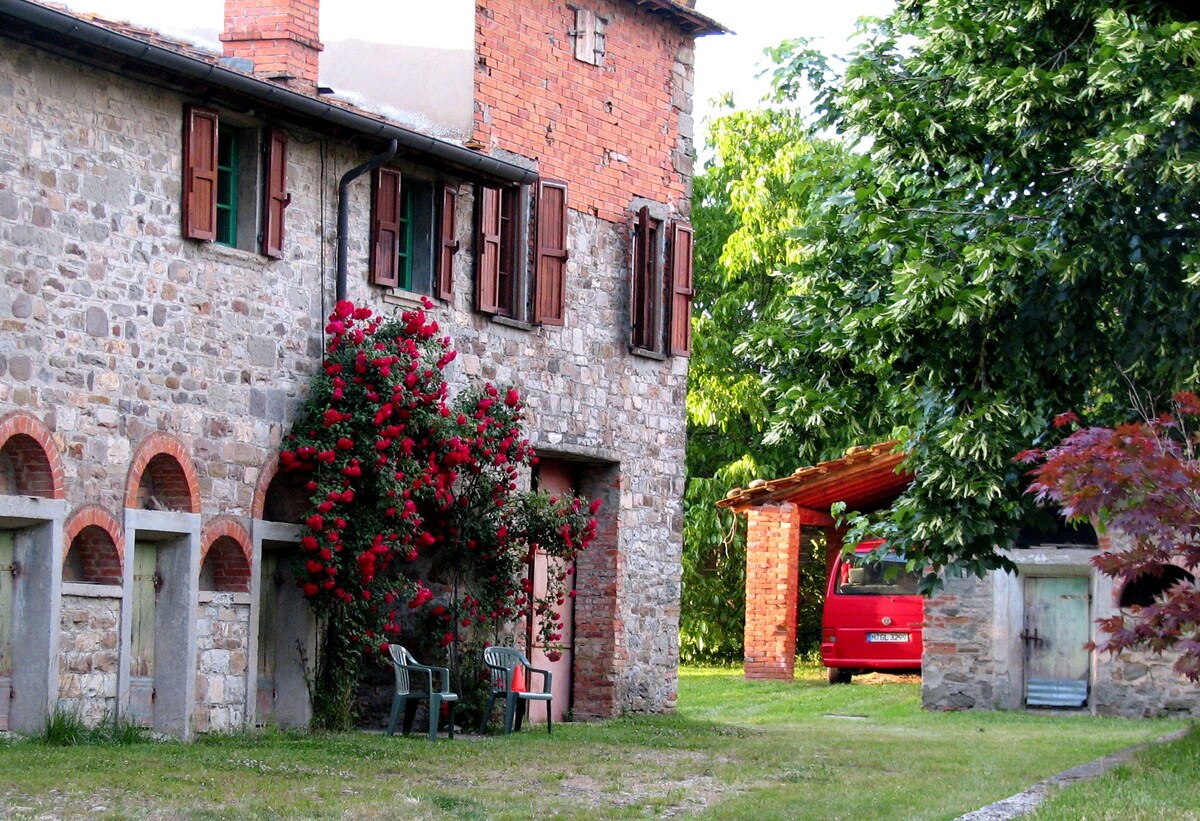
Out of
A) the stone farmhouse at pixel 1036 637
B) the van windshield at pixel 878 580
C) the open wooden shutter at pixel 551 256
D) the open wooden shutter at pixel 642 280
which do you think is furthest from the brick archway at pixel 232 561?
the van windshield at pixel 878 580

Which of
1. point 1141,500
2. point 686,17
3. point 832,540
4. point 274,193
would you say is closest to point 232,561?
point 274,193

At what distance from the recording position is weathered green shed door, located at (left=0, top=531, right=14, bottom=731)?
1277 cm

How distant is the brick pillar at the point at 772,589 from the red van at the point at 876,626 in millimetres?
539

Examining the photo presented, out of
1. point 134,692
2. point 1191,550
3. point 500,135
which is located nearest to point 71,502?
point 134,692

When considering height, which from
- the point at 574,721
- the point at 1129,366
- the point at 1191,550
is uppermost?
the point at 1129,366

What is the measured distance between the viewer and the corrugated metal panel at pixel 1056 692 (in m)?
20.8

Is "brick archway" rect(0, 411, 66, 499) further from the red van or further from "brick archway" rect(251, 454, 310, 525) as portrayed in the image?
the red van

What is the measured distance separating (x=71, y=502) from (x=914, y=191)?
7069 mm

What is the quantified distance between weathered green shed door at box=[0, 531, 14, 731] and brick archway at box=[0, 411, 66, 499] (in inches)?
13.6

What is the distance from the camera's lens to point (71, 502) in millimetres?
13023

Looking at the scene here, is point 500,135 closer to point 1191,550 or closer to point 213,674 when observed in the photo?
point 213,674

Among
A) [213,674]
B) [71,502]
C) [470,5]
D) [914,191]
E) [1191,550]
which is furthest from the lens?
[470,5]

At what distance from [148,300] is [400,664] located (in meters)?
3.48

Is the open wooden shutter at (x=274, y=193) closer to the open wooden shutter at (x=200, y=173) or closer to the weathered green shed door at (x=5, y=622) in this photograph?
the open wooden shutter at (x=200, y=173)
